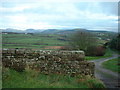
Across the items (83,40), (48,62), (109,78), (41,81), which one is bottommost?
(109,78)

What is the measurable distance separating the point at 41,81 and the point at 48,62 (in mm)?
1355

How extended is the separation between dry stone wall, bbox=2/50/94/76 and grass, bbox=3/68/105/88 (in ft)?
1.06

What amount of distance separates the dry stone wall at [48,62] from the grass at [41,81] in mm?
323

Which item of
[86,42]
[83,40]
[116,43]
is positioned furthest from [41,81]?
[86,42]

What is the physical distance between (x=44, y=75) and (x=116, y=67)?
6405 millimetres

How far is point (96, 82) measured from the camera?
218 inches

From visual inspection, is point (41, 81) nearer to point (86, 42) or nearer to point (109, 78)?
point (109, 78)

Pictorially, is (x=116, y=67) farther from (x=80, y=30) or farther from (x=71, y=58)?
(x=80, y=30)

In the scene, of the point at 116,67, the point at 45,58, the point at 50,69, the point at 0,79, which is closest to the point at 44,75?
the point at 50,69

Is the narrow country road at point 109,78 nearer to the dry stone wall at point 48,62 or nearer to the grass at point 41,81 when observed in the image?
the dry stone wall at point 48,62

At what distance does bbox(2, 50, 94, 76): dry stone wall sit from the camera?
6.35 metres

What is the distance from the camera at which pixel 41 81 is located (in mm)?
5289

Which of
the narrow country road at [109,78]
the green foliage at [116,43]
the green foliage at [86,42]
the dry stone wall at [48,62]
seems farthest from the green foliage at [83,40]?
the dry stone wall at [48,62]

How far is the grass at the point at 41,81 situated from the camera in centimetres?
492
